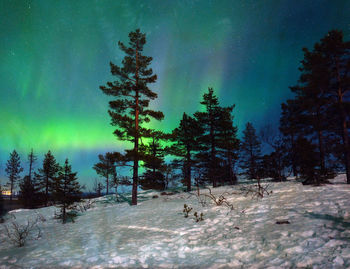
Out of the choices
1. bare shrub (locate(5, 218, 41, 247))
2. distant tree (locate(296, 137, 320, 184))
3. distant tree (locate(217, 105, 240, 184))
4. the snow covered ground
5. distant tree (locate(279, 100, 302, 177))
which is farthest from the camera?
distant tree (locate(217, 105, 240, 184))

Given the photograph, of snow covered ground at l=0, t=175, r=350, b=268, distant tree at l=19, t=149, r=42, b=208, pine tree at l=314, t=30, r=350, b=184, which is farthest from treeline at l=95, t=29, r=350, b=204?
distant tree at l=19, t=149, r=42, b=208

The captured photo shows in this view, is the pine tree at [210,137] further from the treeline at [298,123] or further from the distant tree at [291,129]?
the distant tree at [291,129]

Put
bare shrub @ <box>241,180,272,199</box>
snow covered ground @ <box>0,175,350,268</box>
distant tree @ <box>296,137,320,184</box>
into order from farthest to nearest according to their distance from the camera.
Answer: distant tree @ <box>296,137,320,184</box>
bare shrub @ <box>241,180,272,199</box>
snow covered ground @ <box>0,175,350,268</box>

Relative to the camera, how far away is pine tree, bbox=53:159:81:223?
11.0 metres

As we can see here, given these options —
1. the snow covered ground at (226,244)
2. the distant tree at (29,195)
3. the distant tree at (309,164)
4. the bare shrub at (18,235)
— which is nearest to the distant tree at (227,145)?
the distant tree at (309,164)

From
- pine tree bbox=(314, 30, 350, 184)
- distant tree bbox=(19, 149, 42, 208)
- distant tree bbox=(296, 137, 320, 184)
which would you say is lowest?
distant tree bbox=(19, 149, 42, 208)

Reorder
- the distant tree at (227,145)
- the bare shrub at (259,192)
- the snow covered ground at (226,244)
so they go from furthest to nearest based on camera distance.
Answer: the distant tree at (227,145), the bare shrub at (259,192), the snow covered ground at (226,244)

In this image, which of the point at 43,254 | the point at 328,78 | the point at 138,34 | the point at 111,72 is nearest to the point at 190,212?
the point at 43,254

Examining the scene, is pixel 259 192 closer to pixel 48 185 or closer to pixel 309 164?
pixel 309 164

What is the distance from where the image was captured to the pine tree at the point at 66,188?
11.0 metres

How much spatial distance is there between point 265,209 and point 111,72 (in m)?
14.6

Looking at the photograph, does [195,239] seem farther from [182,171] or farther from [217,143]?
[182,171]

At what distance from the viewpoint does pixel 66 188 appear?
37.0 ft

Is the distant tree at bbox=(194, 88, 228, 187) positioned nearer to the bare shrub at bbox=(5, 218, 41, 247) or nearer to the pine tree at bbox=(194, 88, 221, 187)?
the pine tree at bbox=(194, 88, 221, 187)
